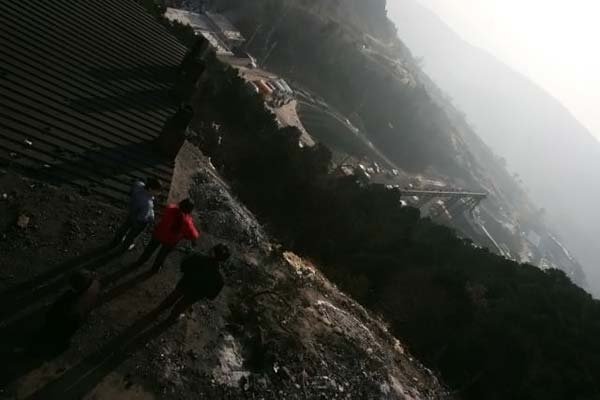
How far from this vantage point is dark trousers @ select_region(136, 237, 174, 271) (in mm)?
9930

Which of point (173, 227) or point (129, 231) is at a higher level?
point (173, 227)

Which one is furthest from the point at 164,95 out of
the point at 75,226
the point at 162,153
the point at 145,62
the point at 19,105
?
the point at 75,226

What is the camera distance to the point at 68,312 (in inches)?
290

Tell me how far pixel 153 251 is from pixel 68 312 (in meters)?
2.98

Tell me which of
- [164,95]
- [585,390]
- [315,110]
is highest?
[164,95]

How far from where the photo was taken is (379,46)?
135625 mm

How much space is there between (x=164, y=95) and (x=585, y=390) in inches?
1005

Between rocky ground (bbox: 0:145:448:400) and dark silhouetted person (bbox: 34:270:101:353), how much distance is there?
27 centimetres

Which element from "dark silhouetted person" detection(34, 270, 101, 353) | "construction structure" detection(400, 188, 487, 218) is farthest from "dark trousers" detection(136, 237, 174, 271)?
"construction structure" detection(400, 188, 487, 218)

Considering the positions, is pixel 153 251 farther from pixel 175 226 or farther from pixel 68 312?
pixel 68 312

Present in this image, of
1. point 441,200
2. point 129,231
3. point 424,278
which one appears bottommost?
point 441,200

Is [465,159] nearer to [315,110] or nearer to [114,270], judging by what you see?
[315,110]

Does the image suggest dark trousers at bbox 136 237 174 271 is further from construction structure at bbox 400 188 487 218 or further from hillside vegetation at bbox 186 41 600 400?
construction structure at bbox 400 188 487 218

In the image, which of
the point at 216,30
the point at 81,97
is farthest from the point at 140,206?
the point at 216,30
